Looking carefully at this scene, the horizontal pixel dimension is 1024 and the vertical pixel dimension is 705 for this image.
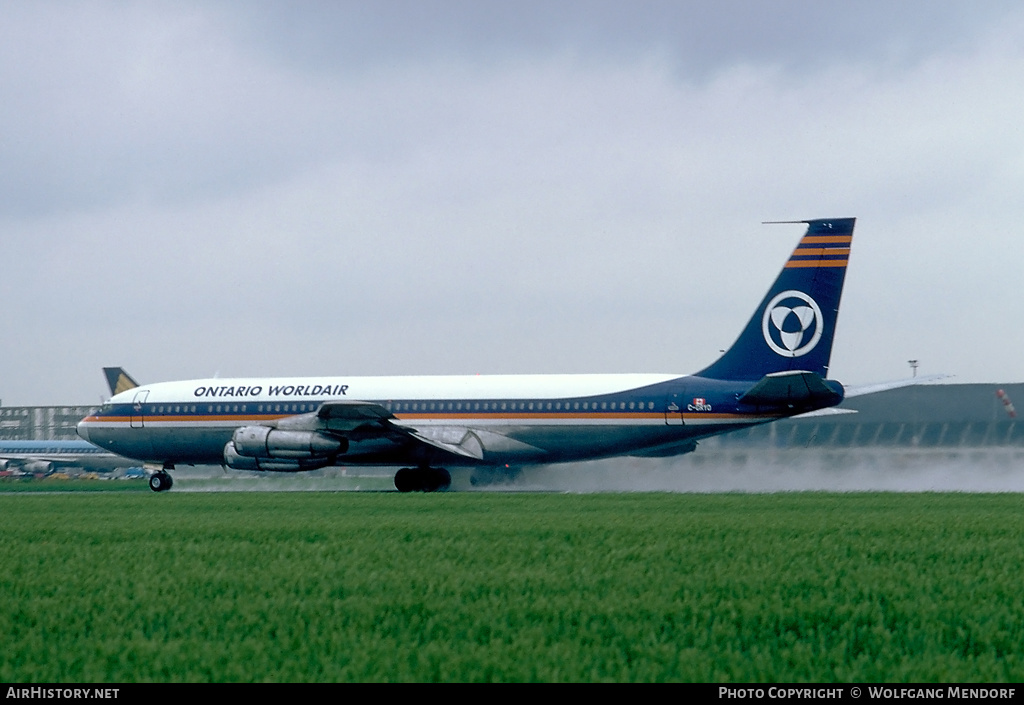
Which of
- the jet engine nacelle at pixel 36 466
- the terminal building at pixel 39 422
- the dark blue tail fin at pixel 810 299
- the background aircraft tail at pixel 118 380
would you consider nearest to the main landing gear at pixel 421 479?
the dark blue tail fin at pixel 810 299

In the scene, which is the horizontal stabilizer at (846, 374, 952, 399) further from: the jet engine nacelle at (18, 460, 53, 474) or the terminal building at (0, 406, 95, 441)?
the terminal building at (0, 406, 95, 441)

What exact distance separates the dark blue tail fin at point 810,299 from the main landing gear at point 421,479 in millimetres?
12922

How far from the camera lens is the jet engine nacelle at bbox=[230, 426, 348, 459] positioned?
39.7 meters

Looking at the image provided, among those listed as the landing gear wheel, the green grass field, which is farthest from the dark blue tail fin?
the landing gear wheel

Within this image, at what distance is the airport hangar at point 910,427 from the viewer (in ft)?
150

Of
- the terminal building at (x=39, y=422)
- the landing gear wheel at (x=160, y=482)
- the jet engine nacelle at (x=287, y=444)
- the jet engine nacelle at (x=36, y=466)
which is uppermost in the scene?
the terminal building at (x=39, y=422)

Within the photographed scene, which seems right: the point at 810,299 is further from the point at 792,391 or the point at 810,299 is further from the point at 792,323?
the point at 792,391

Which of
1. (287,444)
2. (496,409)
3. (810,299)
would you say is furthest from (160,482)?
(810,299)

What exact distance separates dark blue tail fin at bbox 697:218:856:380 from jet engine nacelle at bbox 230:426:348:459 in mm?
14828

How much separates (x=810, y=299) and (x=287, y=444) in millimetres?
17636

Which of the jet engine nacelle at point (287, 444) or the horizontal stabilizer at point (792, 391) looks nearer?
the horizontal stabilizer at point (792, 391)

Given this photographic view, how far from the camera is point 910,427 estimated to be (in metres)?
49.2

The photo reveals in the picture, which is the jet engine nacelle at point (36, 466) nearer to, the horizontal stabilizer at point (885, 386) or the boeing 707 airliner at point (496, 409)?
the boeing 707 airliner at point (496, 409)
